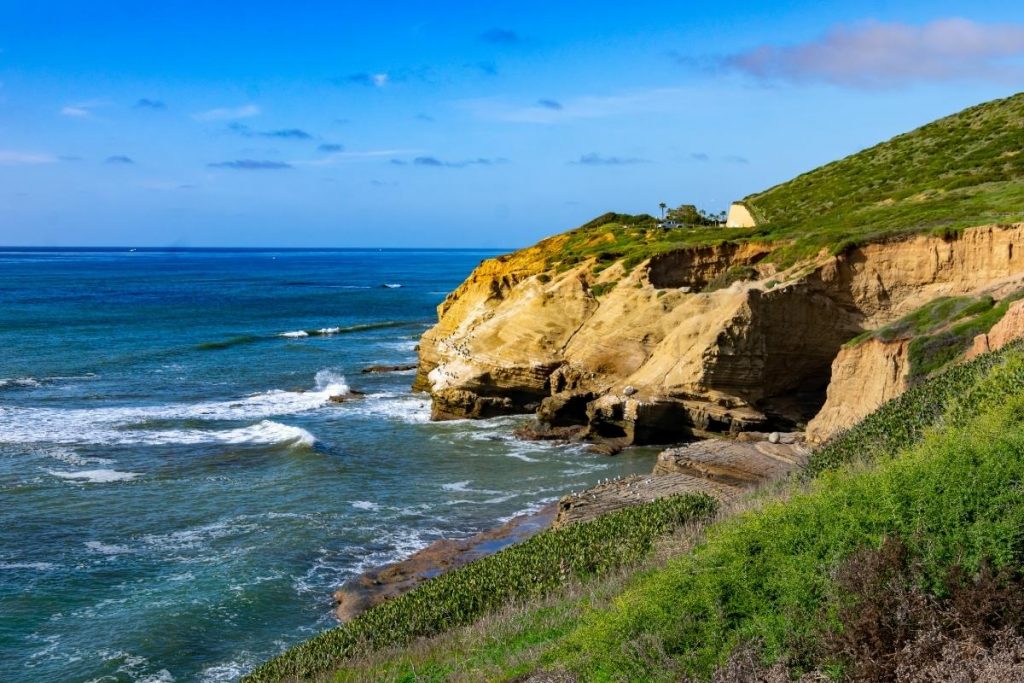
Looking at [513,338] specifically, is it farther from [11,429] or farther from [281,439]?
[11,429]

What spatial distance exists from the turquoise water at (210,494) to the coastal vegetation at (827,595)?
6.50m

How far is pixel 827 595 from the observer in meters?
8.16

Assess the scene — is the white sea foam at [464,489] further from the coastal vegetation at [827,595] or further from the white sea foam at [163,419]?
the coastal vegetation at [827,595]

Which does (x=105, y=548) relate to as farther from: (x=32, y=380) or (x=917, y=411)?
(x=32, y=380)

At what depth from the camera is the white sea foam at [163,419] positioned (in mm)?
32344

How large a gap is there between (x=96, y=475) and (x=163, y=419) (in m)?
8.78

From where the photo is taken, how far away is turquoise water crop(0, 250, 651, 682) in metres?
16.9

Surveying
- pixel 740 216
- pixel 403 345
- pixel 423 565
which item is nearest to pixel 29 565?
pixel 423 565

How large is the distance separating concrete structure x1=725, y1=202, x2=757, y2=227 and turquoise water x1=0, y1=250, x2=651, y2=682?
70.6ft

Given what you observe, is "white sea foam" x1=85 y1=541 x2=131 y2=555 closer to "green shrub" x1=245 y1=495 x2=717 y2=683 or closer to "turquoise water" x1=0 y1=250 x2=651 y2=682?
"turquoise water" x1=0 y1=250 x2=651 y2=682

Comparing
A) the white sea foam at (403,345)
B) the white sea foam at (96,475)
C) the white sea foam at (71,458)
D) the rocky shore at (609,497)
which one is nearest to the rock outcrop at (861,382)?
the rocky shore at (609,497)

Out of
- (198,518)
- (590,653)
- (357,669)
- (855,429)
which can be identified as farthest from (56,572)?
(855,429)

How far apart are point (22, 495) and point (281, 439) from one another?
28.1ft

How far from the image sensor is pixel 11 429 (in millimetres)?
34156
